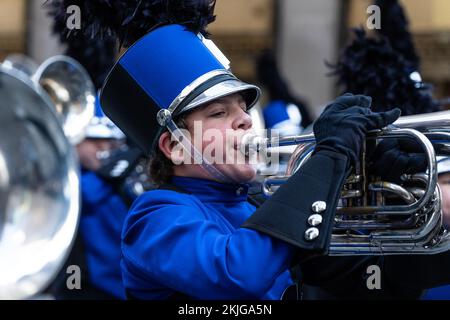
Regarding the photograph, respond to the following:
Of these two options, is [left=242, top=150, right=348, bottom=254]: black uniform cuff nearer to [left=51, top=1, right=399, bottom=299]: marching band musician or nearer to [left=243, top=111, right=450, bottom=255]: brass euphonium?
[left=51, top=1, right=399, bottom=299]: marching band musician

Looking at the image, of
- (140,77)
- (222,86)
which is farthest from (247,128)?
(140,77)

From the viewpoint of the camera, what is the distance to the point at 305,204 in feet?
7.32

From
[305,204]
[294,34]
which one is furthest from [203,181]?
[294,34]

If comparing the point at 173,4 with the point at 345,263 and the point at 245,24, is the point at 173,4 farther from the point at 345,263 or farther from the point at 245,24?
the point at 245,24

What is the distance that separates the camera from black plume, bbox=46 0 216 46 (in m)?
2.57

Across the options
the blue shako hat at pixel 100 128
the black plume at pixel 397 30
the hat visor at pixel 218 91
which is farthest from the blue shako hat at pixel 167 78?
the blue shako hat at pixel 100 128

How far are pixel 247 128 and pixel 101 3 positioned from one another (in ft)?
1.79

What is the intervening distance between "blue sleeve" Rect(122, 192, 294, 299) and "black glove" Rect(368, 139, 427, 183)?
515mm

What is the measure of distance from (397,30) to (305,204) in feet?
7.99

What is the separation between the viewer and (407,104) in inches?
157

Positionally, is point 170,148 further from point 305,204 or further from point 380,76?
point 380,76

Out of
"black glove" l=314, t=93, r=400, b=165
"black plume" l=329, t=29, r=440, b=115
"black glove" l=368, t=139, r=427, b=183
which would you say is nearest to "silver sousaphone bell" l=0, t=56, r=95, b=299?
"black glove" l=314, t=93, r=400, b=165

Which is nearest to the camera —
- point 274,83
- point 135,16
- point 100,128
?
point 135,16

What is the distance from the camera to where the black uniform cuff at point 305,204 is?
2.20 m
